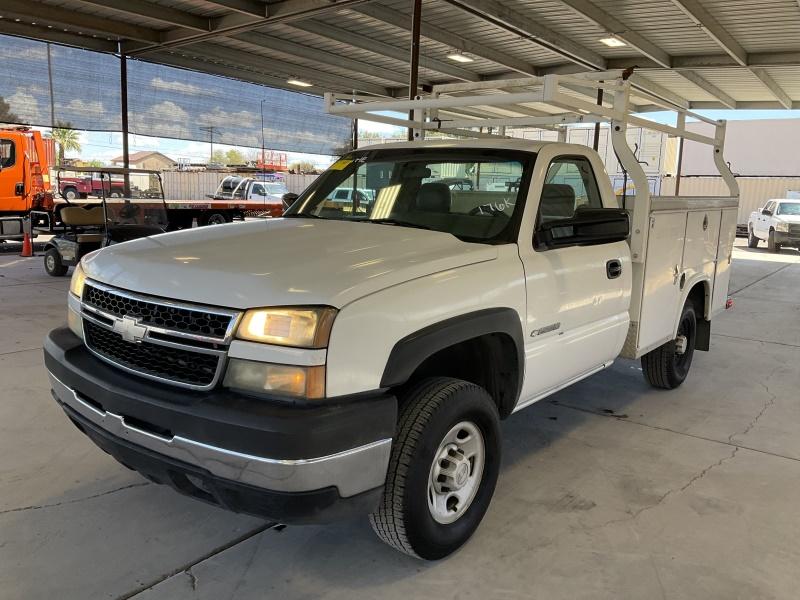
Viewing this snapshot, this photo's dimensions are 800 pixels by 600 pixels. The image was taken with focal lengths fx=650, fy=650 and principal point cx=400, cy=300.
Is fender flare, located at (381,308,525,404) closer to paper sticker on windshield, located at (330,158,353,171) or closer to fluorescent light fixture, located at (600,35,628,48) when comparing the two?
paper sticker on windshield, located at (330,158,353,171)

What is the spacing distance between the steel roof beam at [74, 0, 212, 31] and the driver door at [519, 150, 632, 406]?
10.6 m

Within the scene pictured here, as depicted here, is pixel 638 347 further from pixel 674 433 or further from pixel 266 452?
pixel 266 452

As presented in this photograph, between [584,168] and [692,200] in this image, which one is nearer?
[584,168]

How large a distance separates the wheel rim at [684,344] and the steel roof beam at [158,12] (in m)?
10.9

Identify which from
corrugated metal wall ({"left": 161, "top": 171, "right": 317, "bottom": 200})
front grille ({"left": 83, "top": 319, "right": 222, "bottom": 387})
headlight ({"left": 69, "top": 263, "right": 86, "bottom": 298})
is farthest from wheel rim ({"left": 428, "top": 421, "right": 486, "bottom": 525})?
corrugated metal wall ({"left": 161, "top": 171, "right": 317, "bottom": 200})

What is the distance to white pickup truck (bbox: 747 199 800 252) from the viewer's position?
19109 millimetres

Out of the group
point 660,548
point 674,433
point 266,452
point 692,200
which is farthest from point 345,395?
point 692,200

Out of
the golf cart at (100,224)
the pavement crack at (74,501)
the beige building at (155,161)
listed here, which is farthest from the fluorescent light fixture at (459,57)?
the beige building at (155,161)

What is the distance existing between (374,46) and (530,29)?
349cm

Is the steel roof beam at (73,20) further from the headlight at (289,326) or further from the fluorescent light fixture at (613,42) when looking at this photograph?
the headlight at (289,326)

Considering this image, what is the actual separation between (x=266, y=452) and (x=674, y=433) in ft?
11.0

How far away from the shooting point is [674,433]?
4.51m

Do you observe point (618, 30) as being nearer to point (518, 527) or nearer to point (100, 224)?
point (100, 224)

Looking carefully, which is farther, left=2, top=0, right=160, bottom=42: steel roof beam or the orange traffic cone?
the orange traffic cone
